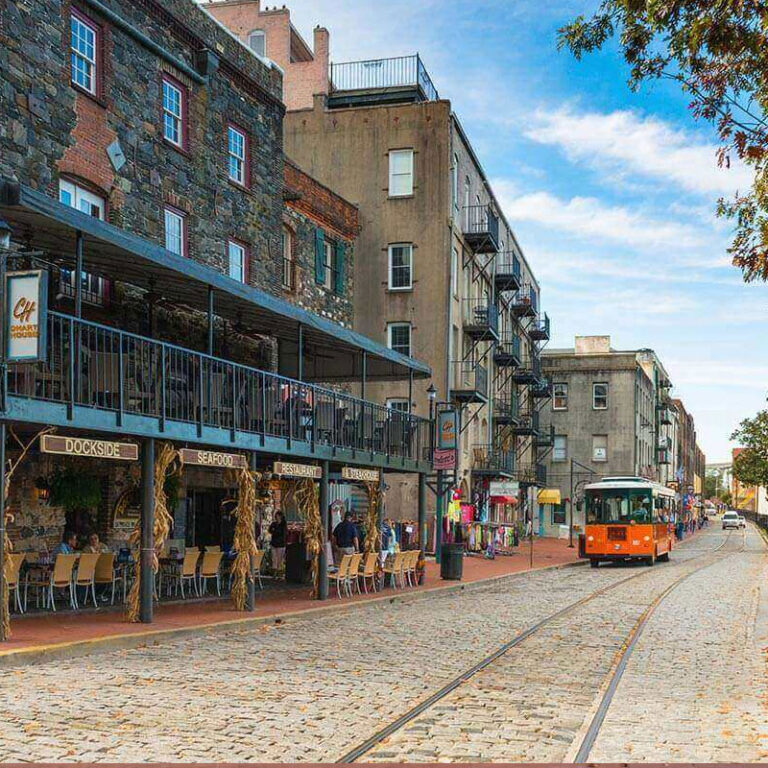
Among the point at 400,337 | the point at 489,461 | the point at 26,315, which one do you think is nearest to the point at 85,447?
the point at 26,315

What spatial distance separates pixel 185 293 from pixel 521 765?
45.9ft

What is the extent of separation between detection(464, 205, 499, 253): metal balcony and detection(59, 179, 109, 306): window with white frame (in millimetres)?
24875

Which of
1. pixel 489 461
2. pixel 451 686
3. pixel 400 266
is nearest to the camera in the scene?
pixel 451 686

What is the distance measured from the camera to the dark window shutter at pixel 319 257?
114 feet

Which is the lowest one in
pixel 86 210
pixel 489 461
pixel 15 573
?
pixel 15 573

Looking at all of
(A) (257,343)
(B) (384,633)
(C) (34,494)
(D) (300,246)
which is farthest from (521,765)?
(D) (300,246)

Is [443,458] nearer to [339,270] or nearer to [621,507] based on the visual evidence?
[339,270]

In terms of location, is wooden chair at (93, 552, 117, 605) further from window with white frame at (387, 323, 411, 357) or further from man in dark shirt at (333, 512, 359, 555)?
window with white frame at (387, 323, 411, 357)

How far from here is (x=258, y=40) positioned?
4700cm

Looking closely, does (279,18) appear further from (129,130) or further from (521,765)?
(521,765)

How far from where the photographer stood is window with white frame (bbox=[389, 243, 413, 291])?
42.2 metres

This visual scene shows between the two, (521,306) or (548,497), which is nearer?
(521,306)

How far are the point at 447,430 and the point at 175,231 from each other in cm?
901

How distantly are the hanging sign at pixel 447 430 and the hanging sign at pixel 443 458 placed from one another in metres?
0.12
